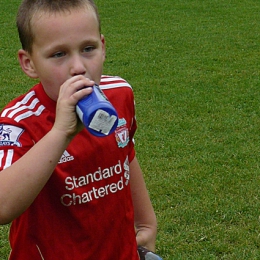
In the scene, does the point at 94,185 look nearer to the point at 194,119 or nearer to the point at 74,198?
the point at 74,198

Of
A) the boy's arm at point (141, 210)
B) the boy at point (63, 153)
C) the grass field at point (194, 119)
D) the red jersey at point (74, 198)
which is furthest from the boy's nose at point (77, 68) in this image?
the grass field at point (194, 119)

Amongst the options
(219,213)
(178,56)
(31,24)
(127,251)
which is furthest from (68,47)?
(178,56)

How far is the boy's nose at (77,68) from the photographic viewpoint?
1.72 meters

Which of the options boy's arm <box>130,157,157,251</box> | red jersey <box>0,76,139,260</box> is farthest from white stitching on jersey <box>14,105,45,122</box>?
boy's arm <box>130,157,157,251</box>

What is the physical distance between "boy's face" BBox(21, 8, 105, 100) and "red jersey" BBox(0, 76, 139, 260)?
14 cm

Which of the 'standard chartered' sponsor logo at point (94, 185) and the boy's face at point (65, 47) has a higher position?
the boy's face at point (65, 47)

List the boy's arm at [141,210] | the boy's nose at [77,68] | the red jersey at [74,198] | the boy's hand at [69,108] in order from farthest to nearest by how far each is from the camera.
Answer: the boy's arm at [141,210]
the red jersey at [74,198]
the boy's nose at [77,68]
the boy's hand at [69,108]

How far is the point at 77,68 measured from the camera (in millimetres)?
1721

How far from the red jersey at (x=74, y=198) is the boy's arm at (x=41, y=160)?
0.55 ft

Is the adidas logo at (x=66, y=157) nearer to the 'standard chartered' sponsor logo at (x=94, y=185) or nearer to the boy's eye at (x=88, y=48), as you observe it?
the 'standard chartered' sponsor logo at (x=94, y=185)

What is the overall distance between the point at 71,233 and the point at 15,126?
0.42 metres

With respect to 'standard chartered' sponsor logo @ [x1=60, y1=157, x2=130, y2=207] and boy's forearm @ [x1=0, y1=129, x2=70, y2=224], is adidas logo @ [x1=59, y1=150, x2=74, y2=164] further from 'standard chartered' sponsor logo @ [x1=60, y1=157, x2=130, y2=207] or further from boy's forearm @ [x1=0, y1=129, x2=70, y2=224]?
boy's forearm @ [x1=0, y1=129, x2=70, y2=224]

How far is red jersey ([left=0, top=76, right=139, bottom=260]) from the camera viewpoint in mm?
1867

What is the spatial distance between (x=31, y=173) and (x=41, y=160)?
0.05 m
